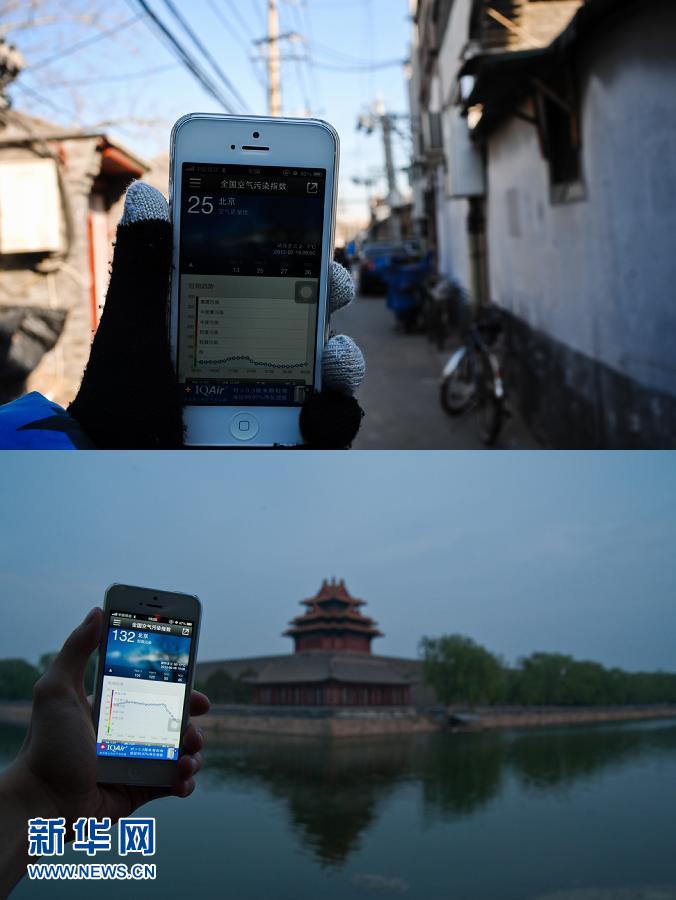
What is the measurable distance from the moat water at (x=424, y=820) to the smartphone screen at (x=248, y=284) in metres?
0.53

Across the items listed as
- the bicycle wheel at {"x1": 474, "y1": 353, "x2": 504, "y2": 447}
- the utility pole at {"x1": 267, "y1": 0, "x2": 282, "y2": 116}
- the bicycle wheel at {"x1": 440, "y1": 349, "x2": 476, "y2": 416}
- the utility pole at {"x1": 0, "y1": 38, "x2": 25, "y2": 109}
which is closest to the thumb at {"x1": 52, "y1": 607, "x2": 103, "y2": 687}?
the bicycle wheel at {"x1": 474, "y1": 353, "x2": 504, "y2": 447}

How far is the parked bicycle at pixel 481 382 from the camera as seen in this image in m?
8.20

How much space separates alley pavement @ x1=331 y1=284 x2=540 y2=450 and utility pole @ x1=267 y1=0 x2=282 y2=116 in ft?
21.8

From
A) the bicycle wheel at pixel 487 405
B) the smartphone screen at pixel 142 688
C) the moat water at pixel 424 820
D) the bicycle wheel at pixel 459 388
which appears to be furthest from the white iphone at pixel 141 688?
the bicycle wheel at pixel 459 388

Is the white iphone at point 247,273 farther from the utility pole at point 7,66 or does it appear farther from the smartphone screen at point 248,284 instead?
the utility pole at point 7,66

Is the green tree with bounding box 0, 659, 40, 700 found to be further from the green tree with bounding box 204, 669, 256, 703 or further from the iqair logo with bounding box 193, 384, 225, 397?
the iqair logo with bounding box 193, 384, 225, 397

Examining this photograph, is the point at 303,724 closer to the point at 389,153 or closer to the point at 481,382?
the point at 481,382

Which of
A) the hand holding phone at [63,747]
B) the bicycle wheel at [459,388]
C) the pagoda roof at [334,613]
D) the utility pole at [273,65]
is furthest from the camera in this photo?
the utility pole at [273,65]

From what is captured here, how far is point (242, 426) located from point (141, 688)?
1.38 ft

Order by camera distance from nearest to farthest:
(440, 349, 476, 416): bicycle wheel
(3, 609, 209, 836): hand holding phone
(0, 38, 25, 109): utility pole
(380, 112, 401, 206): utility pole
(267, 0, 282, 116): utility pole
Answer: (3, 609, 209, 836): hand holding phone
(440, 349, 476, 416): bicycle wheel
(0, 38, 25, 109): utility pole
(267, 0, 282, 116): utility pole
(380, 112, 401, 206): utility pole

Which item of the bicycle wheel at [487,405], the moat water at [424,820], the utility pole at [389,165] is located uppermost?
the utility pole at [389,165]

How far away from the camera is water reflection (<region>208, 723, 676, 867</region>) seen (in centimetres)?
148

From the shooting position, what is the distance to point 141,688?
53.1 inches

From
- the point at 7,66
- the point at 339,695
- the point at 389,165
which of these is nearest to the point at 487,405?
the point at 7,66
